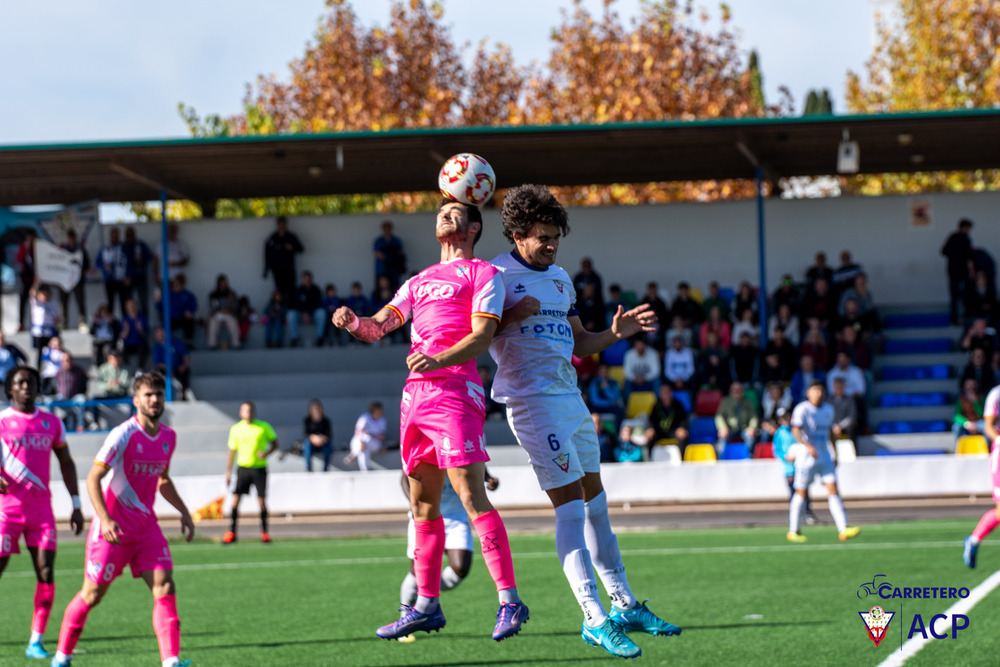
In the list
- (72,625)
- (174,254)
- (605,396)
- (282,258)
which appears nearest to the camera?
(72,625)

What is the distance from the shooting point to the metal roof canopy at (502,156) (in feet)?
75.6

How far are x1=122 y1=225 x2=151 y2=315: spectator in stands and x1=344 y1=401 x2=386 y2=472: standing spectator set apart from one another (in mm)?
6644

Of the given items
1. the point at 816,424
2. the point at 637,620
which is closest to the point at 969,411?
the point at 816,424

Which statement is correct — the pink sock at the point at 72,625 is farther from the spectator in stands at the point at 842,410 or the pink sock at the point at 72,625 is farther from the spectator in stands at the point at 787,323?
the spectator in stands at the point at 787,323

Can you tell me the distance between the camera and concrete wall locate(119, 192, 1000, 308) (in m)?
27.8

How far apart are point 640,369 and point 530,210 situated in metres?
18.5

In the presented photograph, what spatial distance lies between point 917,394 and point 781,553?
10532 millimetres

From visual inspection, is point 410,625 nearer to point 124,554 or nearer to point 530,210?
point 530,210

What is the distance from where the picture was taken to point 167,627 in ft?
26.0

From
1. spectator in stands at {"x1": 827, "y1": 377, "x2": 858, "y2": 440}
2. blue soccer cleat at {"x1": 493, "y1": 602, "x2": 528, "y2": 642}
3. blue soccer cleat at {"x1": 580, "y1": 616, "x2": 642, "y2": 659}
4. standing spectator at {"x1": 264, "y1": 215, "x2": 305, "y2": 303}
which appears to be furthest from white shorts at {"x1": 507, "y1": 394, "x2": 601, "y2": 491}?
standing spectator at {"x1": 264, "y1": 215, "x2": 305, "y2": 303}

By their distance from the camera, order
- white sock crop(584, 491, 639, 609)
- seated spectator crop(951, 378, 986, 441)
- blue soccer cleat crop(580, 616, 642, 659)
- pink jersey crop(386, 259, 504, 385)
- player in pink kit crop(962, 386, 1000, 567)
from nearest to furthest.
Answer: blue soccer cleat crop(580, 616, 642, 659) → pink jersey crop(386, 259, 504, 385) → white sock crop(584, 491, 639, 609) → player in pink kit crop(962, 386, 1000, 567) → seated spectator crop(951, 378, 986, 441)

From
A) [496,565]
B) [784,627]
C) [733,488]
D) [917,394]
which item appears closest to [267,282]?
[733,488]

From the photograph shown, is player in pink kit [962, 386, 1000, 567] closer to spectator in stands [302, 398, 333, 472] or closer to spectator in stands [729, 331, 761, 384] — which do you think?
spectator in stands [729, 331, 761, 384]

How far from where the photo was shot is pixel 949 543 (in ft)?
51.6
